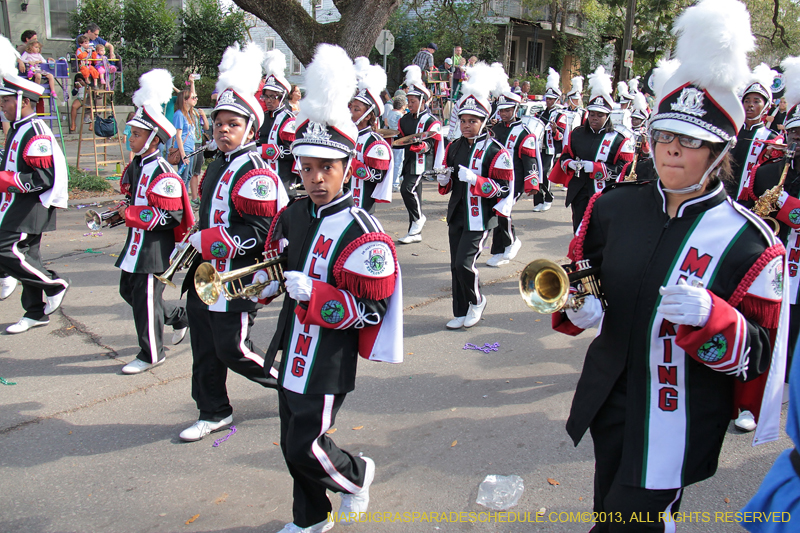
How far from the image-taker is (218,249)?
3.88 meters

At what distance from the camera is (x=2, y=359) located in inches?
205

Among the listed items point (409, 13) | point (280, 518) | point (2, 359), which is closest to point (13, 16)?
point (409, 13)

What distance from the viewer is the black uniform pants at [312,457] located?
9.27 feet

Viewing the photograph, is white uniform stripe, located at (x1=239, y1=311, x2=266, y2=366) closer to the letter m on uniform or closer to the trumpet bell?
the trumpet bell

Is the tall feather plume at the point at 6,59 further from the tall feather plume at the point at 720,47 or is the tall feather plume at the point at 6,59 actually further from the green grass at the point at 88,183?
the green grass at the point at 88,183

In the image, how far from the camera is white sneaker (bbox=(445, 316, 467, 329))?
6.04 metres

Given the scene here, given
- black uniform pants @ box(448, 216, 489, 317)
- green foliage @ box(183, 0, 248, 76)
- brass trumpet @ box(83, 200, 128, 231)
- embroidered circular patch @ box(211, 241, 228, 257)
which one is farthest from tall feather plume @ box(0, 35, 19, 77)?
green foliage @ box(183, 0, 248, 76)

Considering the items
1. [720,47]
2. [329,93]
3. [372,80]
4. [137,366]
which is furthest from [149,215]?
[372,80]

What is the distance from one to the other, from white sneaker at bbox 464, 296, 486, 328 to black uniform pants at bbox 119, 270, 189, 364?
2760 mm

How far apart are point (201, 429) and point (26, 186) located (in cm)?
308

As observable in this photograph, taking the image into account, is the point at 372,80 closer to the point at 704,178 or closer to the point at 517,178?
the point at 517,178

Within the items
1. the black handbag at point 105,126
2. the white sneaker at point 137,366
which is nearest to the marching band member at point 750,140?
the white sneaker at point 137,366

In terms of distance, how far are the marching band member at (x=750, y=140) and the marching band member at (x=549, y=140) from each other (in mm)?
4219

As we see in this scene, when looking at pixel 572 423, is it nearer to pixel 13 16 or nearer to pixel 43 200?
pixel 43 200
